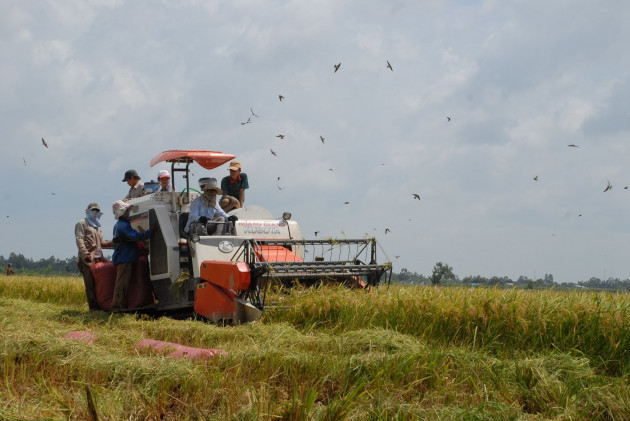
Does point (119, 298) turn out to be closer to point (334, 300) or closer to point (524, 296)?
point (334, 300)

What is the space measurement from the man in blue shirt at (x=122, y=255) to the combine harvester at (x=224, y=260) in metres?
0.19

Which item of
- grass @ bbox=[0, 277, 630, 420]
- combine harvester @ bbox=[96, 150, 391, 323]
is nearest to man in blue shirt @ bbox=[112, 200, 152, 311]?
combine harvester @ bbox=[96, 150, 391, 323]

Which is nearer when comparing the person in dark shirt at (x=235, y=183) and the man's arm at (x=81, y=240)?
the person in dark shirt at (x=235, y=183)

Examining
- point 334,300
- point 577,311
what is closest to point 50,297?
point 334,300

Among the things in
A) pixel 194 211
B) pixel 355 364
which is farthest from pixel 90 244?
pixel 355 364

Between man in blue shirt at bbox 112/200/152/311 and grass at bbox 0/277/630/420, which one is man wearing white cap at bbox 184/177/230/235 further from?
grass at bbox 0/277/630/420

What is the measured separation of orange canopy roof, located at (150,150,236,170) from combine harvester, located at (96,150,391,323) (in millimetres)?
14

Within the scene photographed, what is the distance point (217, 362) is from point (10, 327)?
3141 mm

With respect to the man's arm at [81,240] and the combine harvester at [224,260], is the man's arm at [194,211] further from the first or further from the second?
the man's arm at [81,240]

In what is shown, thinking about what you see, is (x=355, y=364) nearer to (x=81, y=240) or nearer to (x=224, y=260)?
(x=224, y=260)

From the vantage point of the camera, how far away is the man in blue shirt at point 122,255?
10.1 m

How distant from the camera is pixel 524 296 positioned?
7.46 m

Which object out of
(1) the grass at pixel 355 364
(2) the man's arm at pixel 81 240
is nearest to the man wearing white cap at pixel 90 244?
(2) the man's arm at pixel 81 240

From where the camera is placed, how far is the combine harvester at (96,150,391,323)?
8.18 m
